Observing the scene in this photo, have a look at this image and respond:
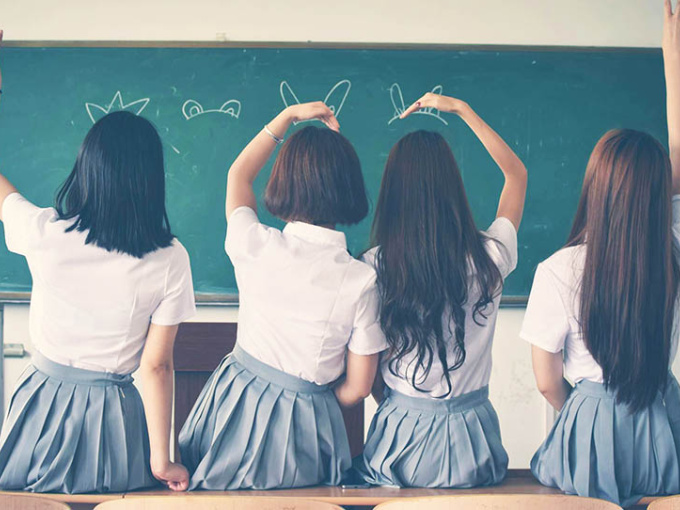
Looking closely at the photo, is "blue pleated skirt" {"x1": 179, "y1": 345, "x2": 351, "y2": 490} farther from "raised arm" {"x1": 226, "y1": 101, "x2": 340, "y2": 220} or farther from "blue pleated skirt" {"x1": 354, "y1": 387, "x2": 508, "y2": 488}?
"raised arm" {"x1": 226, "y1": 101, "x2": 340, "y2": 220}

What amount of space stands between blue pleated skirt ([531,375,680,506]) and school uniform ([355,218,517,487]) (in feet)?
0.59

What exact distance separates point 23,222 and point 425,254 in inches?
35.3

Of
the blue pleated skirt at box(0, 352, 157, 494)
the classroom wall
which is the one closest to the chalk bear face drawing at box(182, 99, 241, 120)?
the classroom wall

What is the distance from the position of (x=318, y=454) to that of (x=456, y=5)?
255 cm

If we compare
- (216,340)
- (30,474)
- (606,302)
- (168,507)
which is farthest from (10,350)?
(606,302)

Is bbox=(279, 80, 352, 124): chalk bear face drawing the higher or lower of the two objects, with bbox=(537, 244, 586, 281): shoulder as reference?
higher

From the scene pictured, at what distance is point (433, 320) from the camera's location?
70.3 inches

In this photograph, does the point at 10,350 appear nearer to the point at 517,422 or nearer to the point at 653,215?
the point at 517,422

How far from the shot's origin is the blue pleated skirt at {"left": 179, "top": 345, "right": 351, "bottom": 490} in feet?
5.85

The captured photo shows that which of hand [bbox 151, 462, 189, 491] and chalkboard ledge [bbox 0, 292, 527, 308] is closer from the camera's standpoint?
hand [bbox 151, 462, 189, 491]

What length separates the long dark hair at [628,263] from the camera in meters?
1.74

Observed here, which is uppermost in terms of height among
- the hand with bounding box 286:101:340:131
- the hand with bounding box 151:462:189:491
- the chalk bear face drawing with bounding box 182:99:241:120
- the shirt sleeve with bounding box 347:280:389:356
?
the chalk bear face drawing with bounding box 182:99:241:120

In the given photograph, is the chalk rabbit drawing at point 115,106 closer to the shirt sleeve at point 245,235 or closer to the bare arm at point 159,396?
the shirt sleeve at point 245,235

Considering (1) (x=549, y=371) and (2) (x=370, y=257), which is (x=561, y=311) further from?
(2) (x=370, y=257)
